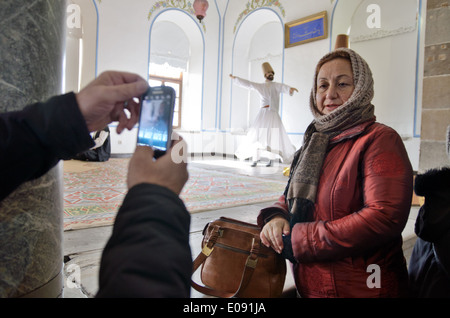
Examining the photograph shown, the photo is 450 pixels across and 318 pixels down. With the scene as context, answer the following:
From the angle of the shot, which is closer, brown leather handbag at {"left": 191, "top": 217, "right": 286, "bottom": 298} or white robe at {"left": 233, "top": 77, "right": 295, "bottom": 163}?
brown leather handbag at {"left": 191, "top": 217, "right": 286, "bottom": 298}

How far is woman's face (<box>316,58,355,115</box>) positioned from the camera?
1.25 metres

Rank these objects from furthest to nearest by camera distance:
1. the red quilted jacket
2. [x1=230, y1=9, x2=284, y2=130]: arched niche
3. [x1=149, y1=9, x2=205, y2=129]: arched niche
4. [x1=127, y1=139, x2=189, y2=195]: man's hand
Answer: [x1=149, y1=9, x2=205, y2=129]: arched niche
[x1=230, y1=9, x2=284, y2=130]: arched niche
the red quilted jacket
[x1=127, y1=139, x2=189, y2=195]: man's hand

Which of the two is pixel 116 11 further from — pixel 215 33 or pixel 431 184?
pixel 431 184

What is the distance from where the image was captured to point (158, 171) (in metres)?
0.54

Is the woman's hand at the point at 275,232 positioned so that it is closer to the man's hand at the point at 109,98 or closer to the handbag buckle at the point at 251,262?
the handbag buckle at the point at 251,262

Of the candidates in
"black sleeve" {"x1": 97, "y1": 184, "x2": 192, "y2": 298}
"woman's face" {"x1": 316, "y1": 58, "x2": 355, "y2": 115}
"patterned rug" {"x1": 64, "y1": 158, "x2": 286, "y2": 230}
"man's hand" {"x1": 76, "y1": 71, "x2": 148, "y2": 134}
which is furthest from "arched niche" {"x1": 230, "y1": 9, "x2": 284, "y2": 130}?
"black sleeve" {"x1": 97, "y1": 184, "x2": 192, "y2": 298}

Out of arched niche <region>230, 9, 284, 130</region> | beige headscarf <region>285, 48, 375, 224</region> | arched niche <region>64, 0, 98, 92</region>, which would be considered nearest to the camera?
beige headscarf <region>285, 48, 375, 224</region>

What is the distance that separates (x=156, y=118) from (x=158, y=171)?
20cm

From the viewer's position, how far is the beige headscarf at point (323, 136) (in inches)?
45.0

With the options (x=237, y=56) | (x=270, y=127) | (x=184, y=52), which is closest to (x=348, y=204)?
(x=270, y=127)

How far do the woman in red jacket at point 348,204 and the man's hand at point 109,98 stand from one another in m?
0.65

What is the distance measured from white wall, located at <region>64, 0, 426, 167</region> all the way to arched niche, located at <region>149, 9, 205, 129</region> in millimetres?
30

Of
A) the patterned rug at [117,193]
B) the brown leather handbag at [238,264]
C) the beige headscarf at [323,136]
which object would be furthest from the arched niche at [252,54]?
the brown leather handbag at [238,264]

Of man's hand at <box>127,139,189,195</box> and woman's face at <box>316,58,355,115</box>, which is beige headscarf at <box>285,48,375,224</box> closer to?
woman's face at <box>316,58,355,115</box>
